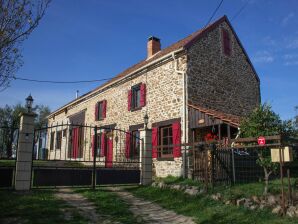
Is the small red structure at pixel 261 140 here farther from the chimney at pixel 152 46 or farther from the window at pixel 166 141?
the chimney at pixel 152 46

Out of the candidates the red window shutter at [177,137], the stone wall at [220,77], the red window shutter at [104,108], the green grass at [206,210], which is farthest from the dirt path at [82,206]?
the red window shutter at [104,108]

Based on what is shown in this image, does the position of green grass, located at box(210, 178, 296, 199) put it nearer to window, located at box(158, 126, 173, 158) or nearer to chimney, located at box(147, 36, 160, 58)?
window, located at box(158, 126, 173, 158)

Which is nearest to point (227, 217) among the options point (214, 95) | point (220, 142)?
point (220, 142)

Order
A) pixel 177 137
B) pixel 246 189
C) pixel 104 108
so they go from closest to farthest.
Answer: pixel 246 189 < pixel 177 137 < pixel 104 108

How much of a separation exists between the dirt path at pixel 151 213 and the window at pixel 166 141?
175 inches

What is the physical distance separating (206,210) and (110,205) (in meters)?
2.50

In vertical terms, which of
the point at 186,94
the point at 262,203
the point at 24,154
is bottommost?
the point at 262,203

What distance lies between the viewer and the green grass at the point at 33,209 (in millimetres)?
6430

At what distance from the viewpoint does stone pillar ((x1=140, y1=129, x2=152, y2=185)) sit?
11367 mm

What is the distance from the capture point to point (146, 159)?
11.4 meters

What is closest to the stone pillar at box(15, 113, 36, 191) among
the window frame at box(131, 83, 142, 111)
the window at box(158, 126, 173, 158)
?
the window at box(158, 126, 173, 158)

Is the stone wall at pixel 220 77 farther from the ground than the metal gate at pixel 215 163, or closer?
farther from the ground

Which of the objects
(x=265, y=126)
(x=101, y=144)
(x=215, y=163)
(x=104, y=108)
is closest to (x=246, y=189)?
(x=215, y=163)

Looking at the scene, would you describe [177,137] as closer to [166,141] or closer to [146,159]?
[166,141]
